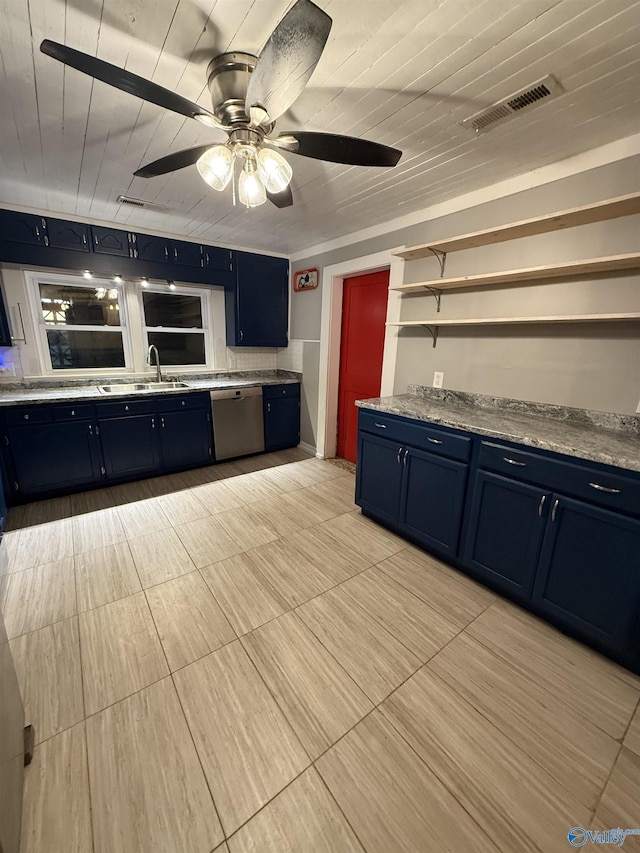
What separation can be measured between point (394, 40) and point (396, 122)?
0.47 m

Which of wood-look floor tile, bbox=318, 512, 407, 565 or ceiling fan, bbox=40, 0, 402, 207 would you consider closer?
ceiling fan, bbox=40, 0, 402, 207

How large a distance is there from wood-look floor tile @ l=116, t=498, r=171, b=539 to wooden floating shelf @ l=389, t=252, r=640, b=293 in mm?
2674

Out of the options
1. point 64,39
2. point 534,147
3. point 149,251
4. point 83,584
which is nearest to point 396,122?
point 534,147

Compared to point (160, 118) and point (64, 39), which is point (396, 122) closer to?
point (160, 118)

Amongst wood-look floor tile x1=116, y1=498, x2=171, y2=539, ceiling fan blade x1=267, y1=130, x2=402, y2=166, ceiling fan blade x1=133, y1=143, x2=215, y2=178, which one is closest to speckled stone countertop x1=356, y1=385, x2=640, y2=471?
ceiling fan blade x1=267, y1=130, x2=402, y2=166

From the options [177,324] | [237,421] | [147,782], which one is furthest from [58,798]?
[177,324]

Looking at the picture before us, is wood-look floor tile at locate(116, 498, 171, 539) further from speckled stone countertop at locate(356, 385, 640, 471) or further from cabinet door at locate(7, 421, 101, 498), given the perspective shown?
speckled stone countertop at locate(356, 385, 640, 471)

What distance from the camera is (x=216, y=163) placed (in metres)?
1.37

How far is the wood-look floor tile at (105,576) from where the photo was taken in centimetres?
184

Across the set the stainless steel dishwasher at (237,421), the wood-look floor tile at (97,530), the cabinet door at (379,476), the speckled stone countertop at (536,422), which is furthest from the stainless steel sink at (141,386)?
the speckled stone countertop at (536,422)

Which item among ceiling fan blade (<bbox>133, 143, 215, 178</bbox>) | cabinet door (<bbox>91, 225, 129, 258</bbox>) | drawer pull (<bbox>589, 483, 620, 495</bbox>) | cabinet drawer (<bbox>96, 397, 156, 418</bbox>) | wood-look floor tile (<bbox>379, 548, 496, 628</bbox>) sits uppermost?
cabinet door (<bbox>91, 225, 129, 258</bbox>)

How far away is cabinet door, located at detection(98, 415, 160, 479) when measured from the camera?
10.1 ft

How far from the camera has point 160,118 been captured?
1604mm

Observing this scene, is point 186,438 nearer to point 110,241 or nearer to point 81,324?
point 81,324
